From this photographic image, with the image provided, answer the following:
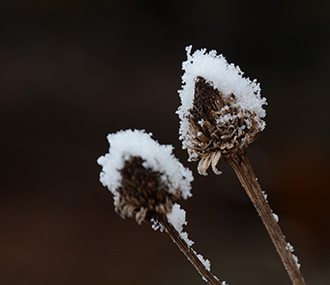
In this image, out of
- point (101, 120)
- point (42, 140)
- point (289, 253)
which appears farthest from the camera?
point (101, 120)

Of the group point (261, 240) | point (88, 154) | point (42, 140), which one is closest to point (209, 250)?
point (261, 240)

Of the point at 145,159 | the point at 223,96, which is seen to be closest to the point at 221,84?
the point at 223,96

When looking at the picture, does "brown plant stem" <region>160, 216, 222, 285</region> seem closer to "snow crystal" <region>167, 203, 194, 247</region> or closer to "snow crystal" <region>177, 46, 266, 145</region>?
"snow crystal" <region>167, 203, 194, 247</region>

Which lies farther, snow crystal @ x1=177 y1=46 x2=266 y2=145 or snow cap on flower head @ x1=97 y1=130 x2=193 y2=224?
snow crystal @ x1=177 y1=46 x2=266 y2=145

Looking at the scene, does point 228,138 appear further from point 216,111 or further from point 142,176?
point 142,176

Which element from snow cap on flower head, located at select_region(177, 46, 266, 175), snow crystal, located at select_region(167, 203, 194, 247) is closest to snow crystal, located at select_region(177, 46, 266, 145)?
snow cap on flower head, located at select_region(177, 46, 266, 175)

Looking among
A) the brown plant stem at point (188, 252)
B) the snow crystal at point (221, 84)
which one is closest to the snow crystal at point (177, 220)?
the brown plant stem at point (188, 252)

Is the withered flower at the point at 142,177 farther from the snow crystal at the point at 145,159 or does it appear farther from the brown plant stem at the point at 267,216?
the brown plant stem at the point at 267,216

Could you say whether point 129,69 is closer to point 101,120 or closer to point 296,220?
point 101,120
